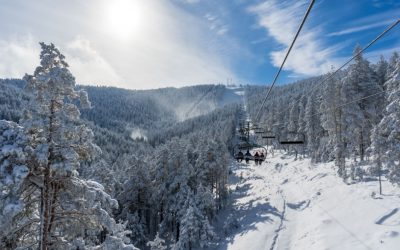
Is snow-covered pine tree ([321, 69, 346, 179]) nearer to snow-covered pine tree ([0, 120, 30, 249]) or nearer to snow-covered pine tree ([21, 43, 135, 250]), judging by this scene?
snow-covered pine tree ([21, 43, 135, 250])

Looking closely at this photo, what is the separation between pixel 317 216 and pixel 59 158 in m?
26.7

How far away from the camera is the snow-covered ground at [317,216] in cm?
2131

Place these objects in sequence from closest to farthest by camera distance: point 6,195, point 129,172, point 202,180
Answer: point 6,195, point 129,172, point 202,180

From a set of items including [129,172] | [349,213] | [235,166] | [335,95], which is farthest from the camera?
[235,166]

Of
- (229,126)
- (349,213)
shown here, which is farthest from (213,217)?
(229,126)

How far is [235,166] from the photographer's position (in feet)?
302

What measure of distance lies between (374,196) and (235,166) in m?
66.0

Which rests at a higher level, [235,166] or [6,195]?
[6,195]

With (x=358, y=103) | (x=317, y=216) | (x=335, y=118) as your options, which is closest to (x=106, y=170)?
(x=317, y=216)

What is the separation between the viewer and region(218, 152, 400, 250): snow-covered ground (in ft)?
69.9

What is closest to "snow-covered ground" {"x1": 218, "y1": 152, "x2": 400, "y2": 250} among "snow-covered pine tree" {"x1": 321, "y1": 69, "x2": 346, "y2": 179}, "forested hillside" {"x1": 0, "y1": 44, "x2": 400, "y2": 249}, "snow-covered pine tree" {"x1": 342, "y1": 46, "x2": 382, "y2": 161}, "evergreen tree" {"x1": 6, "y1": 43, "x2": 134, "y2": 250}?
"forested hillside" {"x1": 0, "y1": 44, "x2": 400, "y2": 249}

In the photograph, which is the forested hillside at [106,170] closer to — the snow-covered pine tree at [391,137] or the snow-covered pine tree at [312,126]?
the snow-covered pine tree at [391,137]

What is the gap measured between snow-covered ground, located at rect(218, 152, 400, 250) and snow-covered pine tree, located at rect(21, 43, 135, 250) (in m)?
17.5

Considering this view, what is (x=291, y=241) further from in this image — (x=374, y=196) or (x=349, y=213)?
(x=374, y=196)
